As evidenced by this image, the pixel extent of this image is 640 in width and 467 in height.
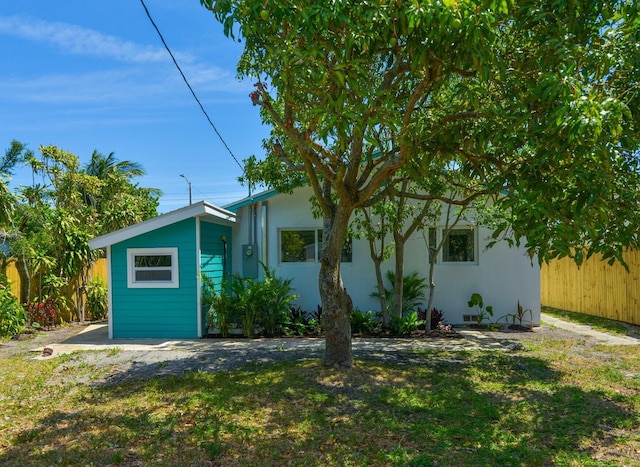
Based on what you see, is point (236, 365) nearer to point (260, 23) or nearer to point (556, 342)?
point (260, 23)

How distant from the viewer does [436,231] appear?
11.0 metres

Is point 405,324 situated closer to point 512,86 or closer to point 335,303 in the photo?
point 335,303

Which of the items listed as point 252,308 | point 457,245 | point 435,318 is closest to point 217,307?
point 252,308

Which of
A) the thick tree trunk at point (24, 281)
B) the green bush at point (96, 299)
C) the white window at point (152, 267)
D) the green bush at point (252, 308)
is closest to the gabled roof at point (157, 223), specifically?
the white window at point (152, 267)

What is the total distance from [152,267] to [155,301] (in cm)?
→ 71

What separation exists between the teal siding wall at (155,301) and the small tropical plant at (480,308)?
6.28 m

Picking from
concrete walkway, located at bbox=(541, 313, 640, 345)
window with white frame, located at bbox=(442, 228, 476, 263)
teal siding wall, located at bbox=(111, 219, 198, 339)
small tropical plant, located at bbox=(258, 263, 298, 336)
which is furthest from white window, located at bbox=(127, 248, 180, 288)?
concrete walkway, located at bbox=(541, 313, 640, 345)

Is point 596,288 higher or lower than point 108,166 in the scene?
lower

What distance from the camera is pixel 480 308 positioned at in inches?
432

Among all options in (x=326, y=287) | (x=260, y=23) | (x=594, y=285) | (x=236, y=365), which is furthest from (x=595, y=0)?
(x=594, y=285)

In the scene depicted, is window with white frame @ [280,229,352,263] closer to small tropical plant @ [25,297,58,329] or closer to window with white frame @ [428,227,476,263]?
window with white frame @ [428,227,476,263]

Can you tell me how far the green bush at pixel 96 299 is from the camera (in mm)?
12258

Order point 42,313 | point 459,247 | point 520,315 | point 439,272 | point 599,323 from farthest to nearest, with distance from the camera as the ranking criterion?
1. point 599,323
2. point 459,247
3. point 439,272
4. point 520,315
5. point 42,313

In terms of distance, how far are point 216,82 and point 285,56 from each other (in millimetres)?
6635
